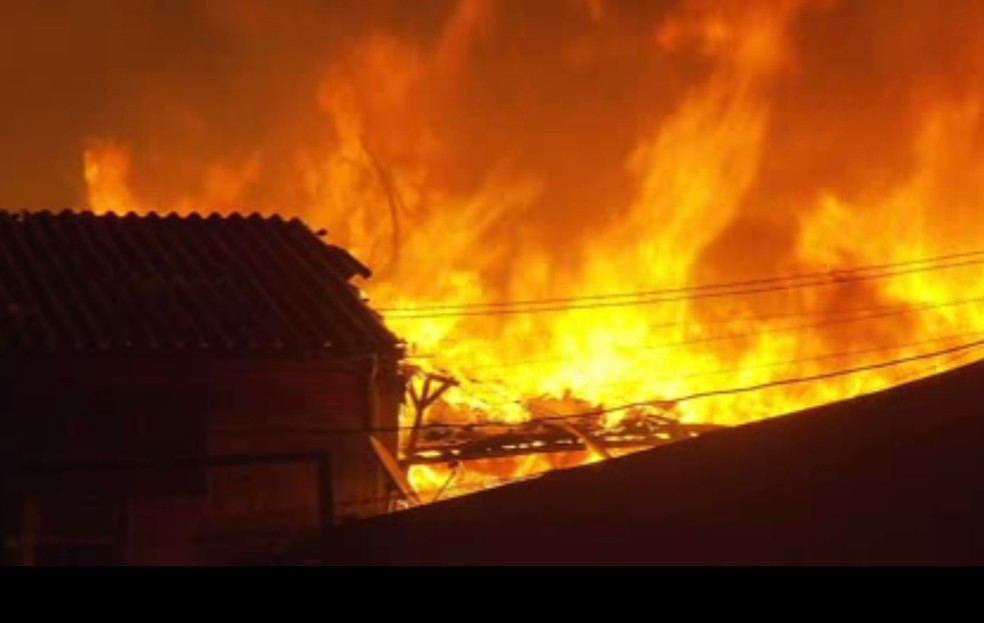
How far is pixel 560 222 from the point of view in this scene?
2770 centimetres

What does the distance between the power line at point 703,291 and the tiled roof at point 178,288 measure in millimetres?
8566

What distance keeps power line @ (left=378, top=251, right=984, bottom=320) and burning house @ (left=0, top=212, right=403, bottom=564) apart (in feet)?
33.3

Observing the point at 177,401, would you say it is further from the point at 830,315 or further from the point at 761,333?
the point at 830,315

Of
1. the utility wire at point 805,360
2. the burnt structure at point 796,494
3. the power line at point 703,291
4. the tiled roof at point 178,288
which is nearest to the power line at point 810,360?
the utility wire at point 805,360

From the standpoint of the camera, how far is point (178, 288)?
47.5 ft

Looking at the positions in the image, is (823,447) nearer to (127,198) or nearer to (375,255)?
(375,255)

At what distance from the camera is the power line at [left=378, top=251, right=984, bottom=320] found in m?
24.8

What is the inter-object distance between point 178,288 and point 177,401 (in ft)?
4.65

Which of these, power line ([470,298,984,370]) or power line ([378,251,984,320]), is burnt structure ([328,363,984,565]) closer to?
power line ([470,298,984,370])

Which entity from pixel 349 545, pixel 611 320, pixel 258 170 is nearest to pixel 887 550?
pixel 349 545

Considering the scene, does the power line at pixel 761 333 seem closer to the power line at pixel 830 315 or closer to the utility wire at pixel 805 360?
the power line at pixel 830 315

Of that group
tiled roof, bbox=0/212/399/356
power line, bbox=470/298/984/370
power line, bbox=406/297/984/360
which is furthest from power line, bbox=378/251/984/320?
tiled roof, bbox=0/212/399/356

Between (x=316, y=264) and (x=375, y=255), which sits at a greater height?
(x=375, y=255)

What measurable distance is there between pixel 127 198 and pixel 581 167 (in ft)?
30.8
